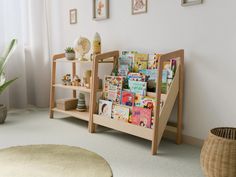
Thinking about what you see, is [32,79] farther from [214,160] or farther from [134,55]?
[214,160]

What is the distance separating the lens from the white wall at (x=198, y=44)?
193cm

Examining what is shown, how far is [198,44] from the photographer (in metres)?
2.08

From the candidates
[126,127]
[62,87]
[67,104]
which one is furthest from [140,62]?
[62,87]

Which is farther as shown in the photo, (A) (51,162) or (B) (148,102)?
(B) (148,102)

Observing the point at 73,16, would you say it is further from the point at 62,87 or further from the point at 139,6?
the point at 139,6

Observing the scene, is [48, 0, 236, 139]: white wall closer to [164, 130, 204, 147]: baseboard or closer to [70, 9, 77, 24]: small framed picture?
[164, 130, 204, 147]: baseboard

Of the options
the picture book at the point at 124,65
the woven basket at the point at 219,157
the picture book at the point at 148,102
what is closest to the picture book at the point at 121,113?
the picture book at the point at 148,102

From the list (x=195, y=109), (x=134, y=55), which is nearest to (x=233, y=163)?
(x=195, y=109)

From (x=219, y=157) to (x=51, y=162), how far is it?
39.2 inches

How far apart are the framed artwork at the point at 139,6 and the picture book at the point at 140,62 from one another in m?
0.40

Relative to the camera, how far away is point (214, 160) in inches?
57.6

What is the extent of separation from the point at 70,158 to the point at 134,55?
105 centimetres

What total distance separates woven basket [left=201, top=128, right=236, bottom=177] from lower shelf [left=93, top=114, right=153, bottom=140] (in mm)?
566

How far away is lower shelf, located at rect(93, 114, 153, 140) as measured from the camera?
6.70 feet
